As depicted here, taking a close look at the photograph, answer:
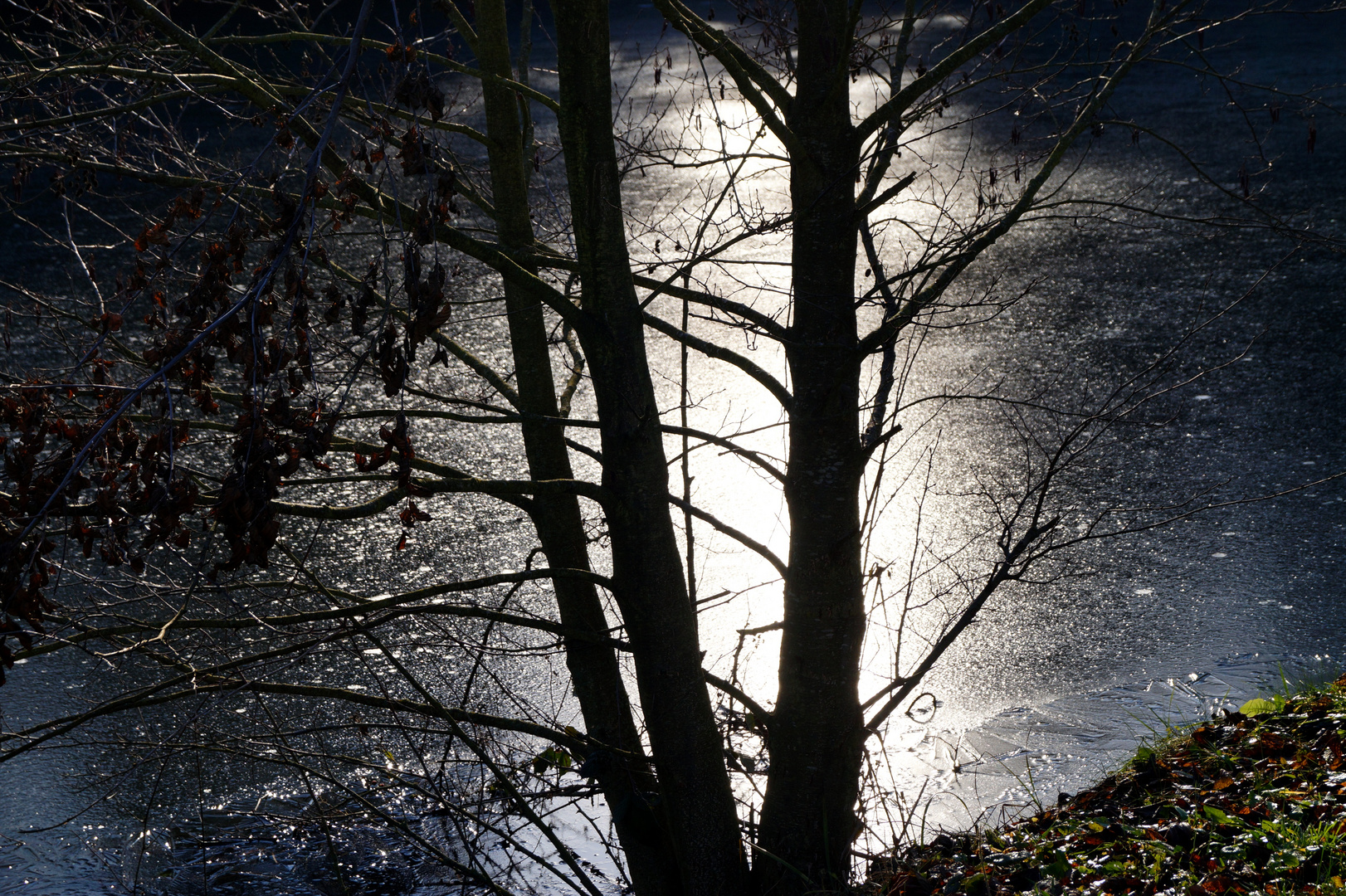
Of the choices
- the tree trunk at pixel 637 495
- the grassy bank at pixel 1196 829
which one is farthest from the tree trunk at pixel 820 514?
the grassy bank at pixel 1196 829

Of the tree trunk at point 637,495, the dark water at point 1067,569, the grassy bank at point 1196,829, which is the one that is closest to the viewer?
the tree trunk at point 637,495

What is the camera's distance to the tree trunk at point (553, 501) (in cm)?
374

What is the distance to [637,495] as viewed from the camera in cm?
310

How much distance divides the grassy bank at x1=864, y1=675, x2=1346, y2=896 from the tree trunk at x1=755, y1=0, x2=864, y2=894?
1.42 feet

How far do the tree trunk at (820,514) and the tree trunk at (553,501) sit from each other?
1.45 ft

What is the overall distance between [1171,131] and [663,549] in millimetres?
13096

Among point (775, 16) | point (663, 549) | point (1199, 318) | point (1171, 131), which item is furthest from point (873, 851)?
point (1171, 131)

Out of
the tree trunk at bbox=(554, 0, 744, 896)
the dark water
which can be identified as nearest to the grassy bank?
the dark water

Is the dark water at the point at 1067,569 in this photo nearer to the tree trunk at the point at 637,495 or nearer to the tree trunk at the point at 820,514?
the tree trunk at the point at 820,514

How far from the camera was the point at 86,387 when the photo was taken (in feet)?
8.09

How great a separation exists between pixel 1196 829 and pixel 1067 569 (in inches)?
101

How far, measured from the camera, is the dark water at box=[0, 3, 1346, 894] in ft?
14.5

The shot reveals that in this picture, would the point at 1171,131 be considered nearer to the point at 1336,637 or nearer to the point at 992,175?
the point at 1336,637

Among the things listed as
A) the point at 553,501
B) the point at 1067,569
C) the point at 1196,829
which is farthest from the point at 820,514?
the point at 1067,569
